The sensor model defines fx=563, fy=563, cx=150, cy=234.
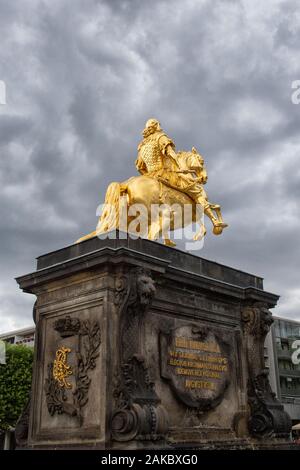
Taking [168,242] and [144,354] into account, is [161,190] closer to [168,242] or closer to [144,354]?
[168,242]

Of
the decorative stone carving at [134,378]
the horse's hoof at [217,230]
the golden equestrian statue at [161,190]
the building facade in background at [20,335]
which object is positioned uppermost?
the building facade in background at [20,335]

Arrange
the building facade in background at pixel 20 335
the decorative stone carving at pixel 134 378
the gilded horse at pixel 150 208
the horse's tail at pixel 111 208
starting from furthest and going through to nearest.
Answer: the building facade in background at pixel 20 335 < the gilded horse at pixel 150 208 < the horse's tail at pixel 111 208 < the decorative stone carving at pixel 134 378

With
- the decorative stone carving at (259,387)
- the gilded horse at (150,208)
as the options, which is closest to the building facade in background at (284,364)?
the decorative stone carving at (259,387)

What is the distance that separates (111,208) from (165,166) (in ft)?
8.01

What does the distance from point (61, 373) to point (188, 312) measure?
10.6 ft

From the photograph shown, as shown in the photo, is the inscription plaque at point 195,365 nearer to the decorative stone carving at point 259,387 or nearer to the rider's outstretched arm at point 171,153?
the decorative stone carving at point 259,387

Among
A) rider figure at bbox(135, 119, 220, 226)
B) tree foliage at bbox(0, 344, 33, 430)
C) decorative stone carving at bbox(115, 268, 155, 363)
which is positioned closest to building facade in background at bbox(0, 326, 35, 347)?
tree foliage at bbox(0, 344, 33, 430)

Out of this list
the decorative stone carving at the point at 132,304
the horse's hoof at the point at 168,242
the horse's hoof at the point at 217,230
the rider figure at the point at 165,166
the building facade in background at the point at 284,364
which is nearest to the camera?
the decorative stone carving at the point at 132,304

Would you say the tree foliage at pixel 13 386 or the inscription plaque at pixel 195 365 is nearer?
the inscription plaque at pixel 195 365

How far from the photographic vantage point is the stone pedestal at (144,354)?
1104cm

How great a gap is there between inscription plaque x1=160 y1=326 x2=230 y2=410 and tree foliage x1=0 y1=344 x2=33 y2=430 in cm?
2280

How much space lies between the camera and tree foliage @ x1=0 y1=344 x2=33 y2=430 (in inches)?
1305

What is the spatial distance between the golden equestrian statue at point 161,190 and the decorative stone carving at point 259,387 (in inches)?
96.2

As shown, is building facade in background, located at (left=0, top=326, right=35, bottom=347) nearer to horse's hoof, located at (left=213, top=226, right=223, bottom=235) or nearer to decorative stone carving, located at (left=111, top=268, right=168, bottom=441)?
horse's hoof, located at (left=213, top=226, right=223, bottom=235)
